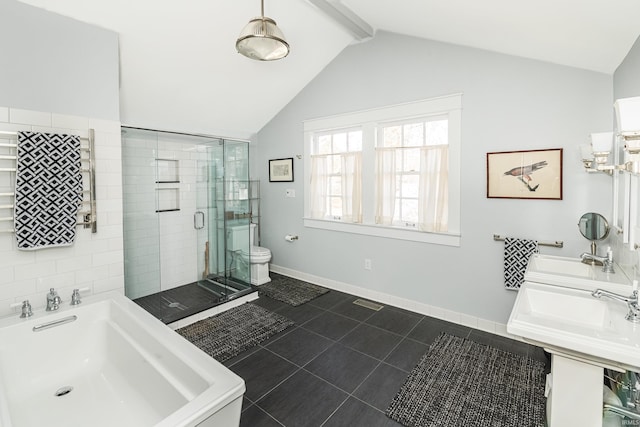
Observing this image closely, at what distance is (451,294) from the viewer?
10.5ft

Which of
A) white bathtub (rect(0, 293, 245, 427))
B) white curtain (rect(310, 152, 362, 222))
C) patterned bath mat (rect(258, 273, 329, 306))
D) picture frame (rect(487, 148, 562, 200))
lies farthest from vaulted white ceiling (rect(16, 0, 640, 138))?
patterned bath mat (rect(258, 273, 329, 306))

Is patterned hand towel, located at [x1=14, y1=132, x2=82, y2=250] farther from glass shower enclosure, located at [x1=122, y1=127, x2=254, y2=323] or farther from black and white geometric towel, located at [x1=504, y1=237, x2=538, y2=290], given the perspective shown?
black and white geometric towel, located at [x1=504, y1=237, x2=538, y2=290]

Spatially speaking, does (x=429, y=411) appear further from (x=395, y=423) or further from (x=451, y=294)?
(x=451, y=294)

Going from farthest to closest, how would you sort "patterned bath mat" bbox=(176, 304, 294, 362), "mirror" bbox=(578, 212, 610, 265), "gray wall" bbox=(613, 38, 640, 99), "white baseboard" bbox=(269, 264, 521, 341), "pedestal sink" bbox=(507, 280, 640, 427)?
"white baseboard" bbox=(269, 264, 521, 341)
"patterned bath mat" bbox=(176, 304, 294, 362)
"mirror" bbox=(578, 212, 610, 265)
"gray wall" bbox=(613, 38, 640, 99)
"pedestal sink" bbox=(507, 280, 640, 427)

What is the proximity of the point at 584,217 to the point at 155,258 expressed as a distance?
3931 mm

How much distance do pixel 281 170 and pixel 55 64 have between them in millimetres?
2823

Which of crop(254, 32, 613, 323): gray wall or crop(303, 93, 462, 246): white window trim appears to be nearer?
crop(254, 32, 613, 323): gray wall

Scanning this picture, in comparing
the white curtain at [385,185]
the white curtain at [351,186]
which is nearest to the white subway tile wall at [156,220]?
the white curtain at [351,186]

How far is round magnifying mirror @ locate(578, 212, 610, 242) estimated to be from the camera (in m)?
2.32

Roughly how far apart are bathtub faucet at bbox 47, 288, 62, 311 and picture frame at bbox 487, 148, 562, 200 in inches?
138

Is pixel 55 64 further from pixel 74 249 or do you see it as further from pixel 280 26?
pixel 280 26

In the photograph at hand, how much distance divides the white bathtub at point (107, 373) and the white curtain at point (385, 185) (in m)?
2.54

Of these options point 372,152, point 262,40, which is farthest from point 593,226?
point 262,40

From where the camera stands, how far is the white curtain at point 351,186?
3805mm
